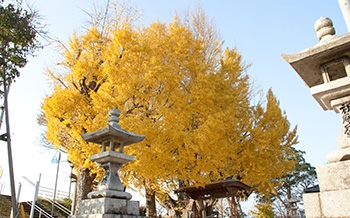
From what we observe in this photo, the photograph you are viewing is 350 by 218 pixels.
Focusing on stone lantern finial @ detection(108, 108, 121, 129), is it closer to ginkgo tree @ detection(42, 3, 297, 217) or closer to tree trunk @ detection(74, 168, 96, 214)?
ginkgo tree @ detection(42, 3, 297, 217)

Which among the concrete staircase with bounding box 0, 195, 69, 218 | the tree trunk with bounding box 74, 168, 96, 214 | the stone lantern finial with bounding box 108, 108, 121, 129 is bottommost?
the concrete staircase with bounding box 0, 195, 69, 218

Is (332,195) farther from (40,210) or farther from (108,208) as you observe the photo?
(40,210)

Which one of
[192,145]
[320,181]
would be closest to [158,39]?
[192,145]

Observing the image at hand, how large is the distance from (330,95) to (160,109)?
5.23 metres

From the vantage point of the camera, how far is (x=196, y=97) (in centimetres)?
857

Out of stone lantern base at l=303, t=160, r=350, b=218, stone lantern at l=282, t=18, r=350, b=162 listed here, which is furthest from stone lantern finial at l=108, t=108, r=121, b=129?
stone lantern base at l=303, t=160, r=350, b=218

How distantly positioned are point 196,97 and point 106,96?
2.81 meters

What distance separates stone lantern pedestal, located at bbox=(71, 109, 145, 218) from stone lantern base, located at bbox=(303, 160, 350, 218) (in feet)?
12.3

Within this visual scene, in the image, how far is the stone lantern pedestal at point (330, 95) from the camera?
A: 11.0ft

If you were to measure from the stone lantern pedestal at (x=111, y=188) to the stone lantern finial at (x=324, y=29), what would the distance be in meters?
4.23

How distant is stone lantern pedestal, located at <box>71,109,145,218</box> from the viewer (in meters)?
5.59

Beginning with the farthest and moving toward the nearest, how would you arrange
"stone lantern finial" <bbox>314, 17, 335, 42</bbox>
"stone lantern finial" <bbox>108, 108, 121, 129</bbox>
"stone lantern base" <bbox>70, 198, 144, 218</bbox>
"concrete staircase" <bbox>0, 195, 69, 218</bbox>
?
1. "concrete staircase" <bbox>0, 195, 69, 218</bbox>
2. "stone lantern finial" <bbox>108, 108, 121, 129</bbox>
3. "stone lantern base" <bbox>70, 198, 144, 218</bbox>
4. "stone lantern finial" <bbox>314, 17, 335, 42</bbox>

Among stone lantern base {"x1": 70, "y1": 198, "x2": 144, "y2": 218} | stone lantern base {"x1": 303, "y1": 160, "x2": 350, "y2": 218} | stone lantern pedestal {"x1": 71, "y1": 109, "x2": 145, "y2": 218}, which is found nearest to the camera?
stone lantern base {"x1": 303, "y1": 160, "x2": 350, "y2": 218}

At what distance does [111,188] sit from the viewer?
593cm
